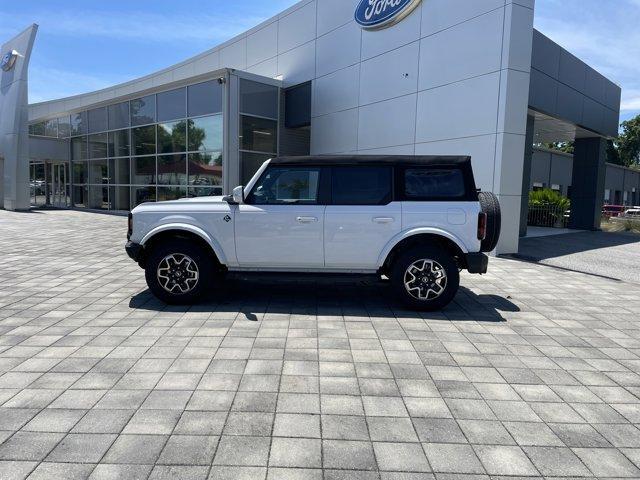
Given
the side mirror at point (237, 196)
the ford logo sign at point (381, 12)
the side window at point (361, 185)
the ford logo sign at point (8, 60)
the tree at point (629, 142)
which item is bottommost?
the side mirror at point (237, 196)

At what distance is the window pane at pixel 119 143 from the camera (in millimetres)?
20656

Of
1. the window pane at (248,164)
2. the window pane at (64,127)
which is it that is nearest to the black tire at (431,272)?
the window pane at (248,164)

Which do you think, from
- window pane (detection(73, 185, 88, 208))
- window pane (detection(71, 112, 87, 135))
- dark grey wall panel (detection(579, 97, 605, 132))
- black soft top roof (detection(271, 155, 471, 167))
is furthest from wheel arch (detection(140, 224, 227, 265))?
window pane (detection(71, 112, 87, 135))

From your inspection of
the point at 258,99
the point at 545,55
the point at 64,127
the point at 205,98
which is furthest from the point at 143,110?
the point at 545,55

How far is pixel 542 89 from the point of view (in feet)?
40.5

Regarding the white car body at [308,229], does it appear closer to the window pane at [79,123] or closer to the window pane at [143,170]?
the window pane at [143,170]

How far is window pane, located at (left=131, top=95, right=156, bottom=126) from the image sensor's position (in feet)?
62.8

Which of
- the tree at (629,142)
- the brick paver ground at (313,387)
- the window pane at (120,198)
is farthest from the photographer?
the tree at (629,142)

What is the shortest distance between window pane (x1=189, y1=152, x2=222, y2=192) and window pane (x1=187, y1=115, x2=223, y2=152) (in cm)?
29

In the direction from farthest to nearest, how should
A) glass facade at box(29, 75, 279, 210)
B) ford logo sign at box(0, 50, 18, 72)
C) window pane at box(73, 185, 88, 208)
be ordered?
1. window pane at box(73, 185, 88, 208)
2. ford logo sign at box(0, 50, 18, 72)
3. glass facade at box(29, 75, 279, 210)

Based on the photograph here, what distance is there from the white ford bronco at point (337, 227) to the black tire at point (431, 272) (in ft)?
0.04

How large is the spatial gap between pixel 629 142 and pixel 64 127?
67.8 meters

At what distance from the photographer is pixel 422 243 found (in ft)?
18.0

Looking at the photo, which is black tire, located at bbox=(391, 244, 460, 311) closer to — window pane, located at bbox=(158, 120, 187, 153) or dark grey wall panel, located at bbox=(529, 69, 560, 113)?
dark grey wall panel, located at bbox=(529, 69, 560, 113)
